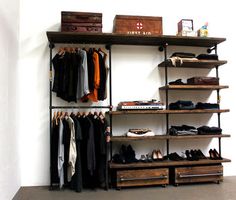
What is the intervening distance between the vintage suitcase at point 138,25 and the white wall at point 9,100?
1.37 m

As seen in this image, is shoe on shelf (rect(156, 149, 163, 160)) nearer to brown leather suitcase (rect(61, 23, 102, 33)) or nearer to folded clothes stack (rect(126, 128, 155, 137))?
folded clothes stack (rect(126, 128, 155, 137))

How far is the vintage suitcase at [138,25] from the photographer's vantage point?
11.6 feet

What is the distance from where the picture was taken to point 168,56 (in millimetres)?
3963

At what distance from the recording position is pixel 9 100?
2916 mm

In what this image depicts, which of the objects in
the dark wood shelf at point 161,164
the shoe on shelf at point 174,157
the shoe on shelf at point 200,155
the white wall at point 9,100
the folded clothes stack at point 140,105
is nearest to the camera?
the white wall at point 9,100

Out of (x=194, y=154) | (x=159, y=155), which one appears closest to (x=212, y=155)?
(x=194, y=154)

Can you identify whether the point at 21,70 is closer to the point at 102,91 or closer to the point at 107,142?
the point at 102,91

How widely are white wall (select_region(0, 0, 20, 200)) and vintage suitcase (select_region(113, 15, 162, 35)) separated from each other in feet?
4.51

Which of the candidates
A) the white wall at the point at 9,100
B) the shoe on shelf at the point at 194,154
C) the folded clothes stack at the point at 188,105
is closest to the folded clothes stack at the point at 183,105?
the folded clothes stack at the point at 188,105

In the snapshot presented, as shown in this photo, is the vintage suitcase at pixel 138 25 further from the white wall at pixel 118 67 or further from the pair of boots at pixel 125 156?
the pair of boots at pixel 125 156

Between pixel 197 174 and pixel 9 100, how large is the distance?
8.72 feet

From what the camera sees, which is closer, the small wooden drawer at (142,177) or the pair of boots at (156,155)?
the small wooden drawer at (142,177)

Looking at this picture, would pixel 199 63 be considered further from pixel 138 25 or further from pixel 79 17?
pixel 79 17

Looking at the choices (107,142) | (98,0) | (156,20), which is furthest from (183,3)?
(107,142)
